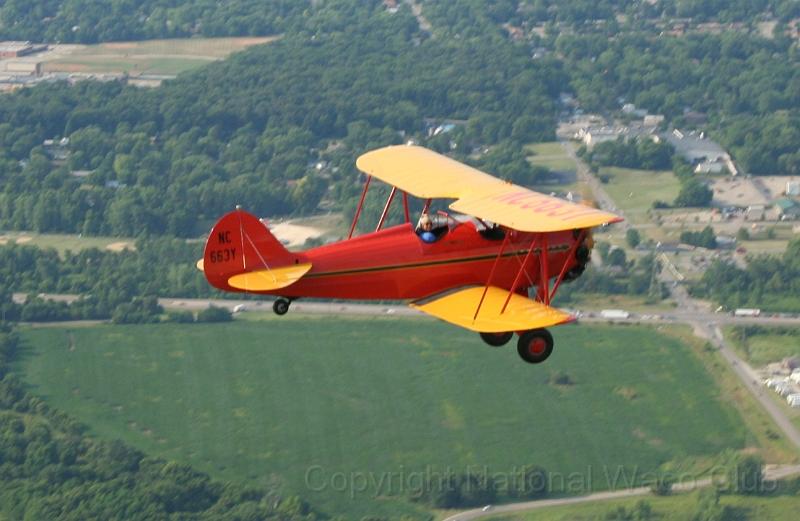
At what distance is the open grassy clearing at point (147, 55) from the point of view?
13888 cm

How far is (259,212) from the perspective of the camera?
9944cm

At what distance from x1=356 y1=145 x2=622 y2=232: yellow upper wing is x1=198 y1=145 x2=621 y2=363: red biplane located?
0.04 m

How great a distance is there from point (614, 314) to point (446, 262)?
1726 inches

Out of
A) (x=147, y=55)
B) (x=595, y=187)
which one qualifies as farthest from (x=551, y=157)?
(x=147, y=55)

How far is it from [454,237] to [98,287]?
5012 centimetres

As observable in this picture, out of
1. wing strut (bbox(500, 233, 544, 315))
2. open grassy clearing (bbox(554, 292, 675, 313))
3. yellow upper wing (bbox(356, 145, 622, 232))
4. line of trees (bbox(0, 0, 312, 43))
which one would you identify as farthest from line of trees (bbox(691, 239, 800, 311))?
line of trees (bbox(0, 0, 312, 43))

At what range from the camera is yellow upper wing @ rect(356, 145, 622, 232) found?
33.8 m

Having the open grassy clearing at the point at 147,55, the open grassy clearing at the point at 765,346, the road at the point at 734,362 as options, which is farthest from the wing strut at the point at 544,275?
the open grassy clearing at the point at 147,55

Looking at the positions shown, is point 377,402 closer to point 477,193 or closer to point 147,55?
point 477,193

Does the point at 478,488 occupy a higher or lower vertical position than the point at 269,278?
lower

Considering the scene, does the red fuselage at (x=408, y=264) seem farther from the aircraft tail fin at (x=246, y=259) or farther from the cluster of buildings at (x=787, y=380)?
the cluster of buildings at (x=787, y=380)

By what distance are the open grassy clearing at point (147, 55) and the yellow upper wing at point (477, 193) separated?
10001 cm

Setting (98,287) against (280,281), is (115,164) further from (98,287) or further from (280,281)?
(280,281)

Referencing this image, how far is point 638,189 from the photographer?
10250 cm
